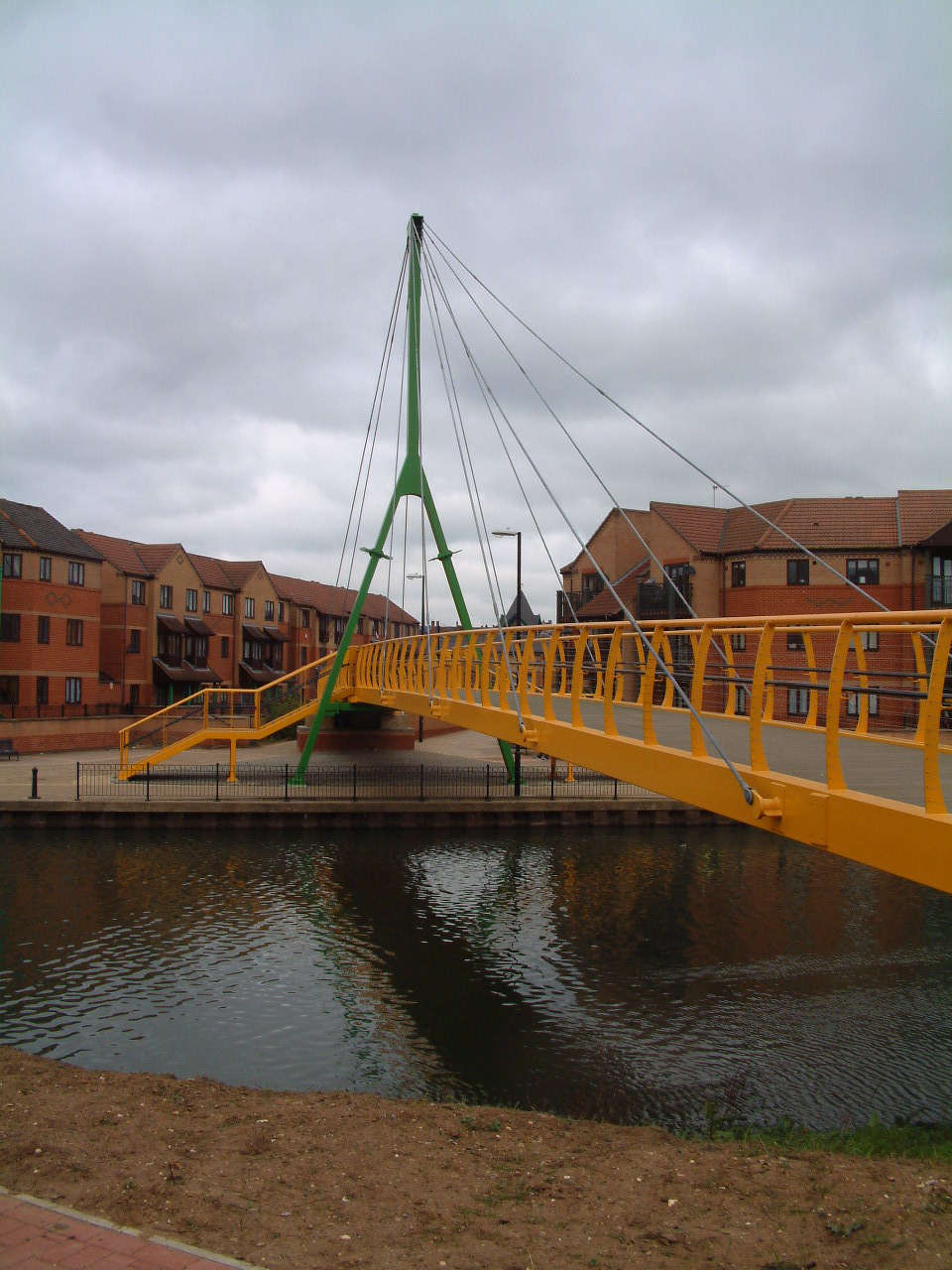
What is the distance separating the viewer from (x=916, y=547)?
120ft

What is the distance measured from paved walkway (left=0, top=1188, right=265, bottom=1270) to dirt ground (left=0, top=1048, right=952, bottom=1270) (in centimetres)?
34

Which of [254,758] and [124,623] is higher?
[124,623]

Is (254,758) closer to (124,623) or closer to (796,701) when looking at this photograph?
(124,623)

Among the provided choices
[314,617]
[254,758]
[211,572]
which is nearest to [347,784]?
[254,758]

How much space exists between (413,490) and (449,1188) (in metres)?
23.0

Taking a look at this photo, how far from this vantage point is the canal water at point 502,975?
10.8 meters

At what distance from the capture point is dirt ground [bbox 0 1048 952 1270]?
236 inches

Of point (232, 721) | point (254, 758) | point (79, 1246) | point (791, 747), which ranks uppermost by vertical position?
point (791, 747)

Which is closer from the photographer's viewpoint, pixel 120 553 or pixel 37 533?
pixel 37 533

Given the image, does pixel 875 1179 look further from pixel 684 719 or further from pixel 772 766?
pixel 684 719

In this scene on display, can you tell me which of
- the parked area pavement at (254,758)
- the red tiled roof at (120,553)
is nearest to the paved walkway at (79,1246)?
the parked area pavement at (254,758)

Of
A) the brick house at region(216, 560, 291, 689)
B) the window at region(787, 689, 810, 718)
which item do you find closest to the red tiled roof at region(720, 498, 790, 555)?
the window at region(787, 689, 810, 718)

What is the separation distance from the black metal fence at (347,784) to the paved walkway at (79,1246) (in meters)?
21.2

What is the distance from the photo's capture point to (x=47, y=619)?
43688mm
